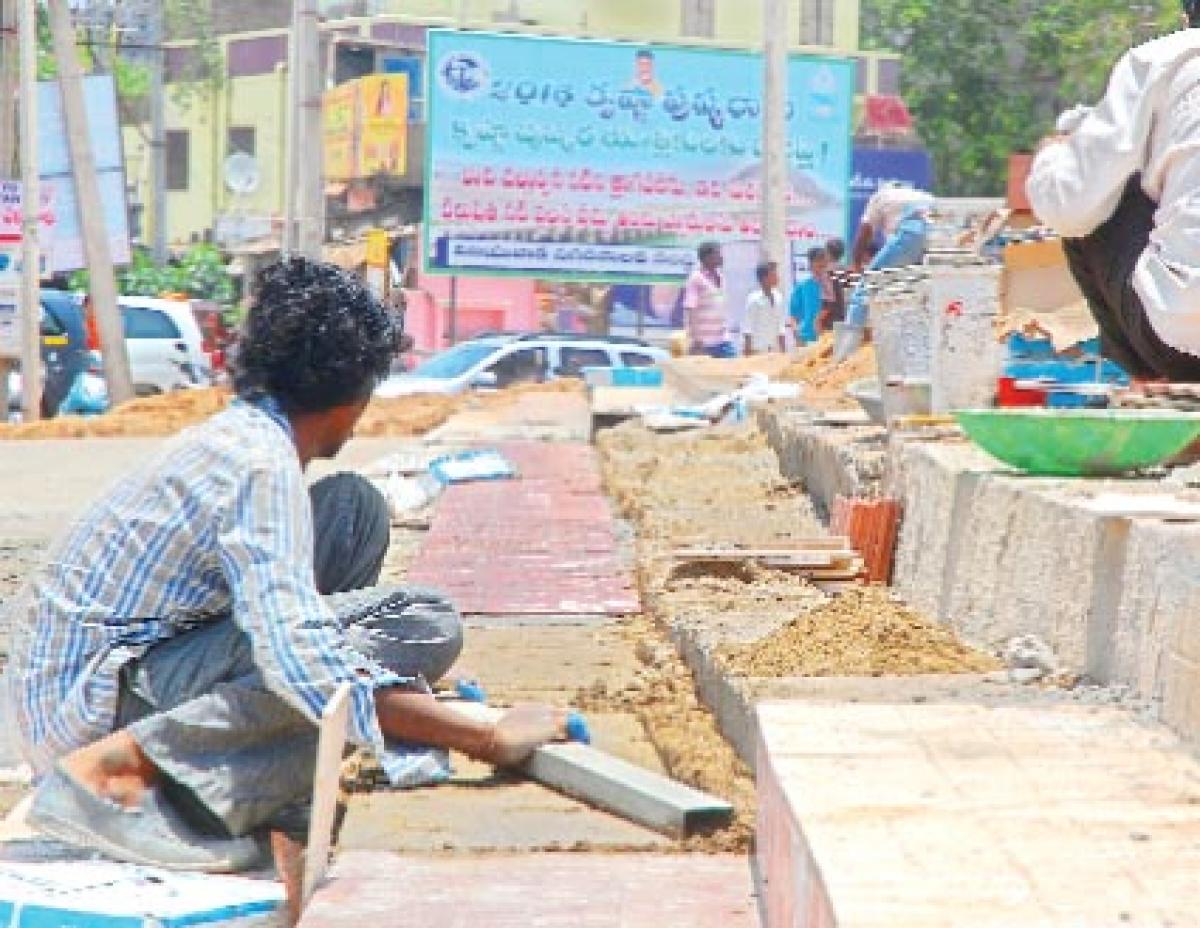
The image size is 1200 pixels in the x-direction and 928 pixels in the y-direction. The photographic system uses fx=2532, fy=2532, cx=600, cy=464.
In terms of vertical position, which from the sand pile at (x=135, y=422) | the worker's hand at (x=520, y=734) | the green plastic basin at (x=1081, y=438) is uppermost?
the green plastic basin at (x=1081, y=438)

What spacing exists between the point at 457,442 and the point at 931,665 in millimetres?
10581

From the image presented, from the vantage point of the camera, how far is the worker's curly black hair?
15.6ft

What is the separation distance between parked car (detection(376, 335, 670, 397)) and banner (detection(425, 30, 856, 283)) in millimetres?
8403

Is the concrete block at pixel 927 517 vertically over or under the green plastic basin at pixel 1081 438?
under

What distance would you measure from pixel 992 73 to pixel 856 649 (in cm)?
3829

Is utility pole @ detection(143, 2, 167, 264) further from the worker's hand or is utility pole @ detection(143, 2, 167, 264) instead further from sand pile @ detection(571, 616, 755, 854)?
the worker's hand

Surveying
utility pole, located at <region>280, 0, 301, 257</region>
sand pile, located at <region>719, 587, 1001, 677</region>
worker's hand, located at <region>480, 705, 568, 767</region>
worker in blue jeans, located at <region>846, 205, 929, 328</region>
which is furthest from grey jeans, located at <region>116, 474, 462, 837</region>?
utility pole, located at <region>280, 0, 301, 257</region>

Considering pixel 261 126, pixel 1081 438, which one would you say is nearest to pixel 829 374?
pixel 1081 438

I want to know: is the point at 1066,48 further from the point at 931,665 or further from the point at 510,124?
the point at 931,665

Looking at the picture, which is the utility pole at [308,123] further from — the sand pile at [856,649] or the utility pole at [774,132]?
the sand pile at [856,649]

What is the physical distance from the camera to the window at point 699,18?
53.3 m

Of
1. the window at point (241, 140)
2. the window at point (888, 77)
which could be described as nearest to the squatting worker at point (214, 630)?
the window at point (888, 77)

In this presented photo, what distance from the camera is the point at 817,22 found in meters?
54.9

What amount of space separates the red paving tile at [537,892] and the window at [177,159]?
53.0 meters
